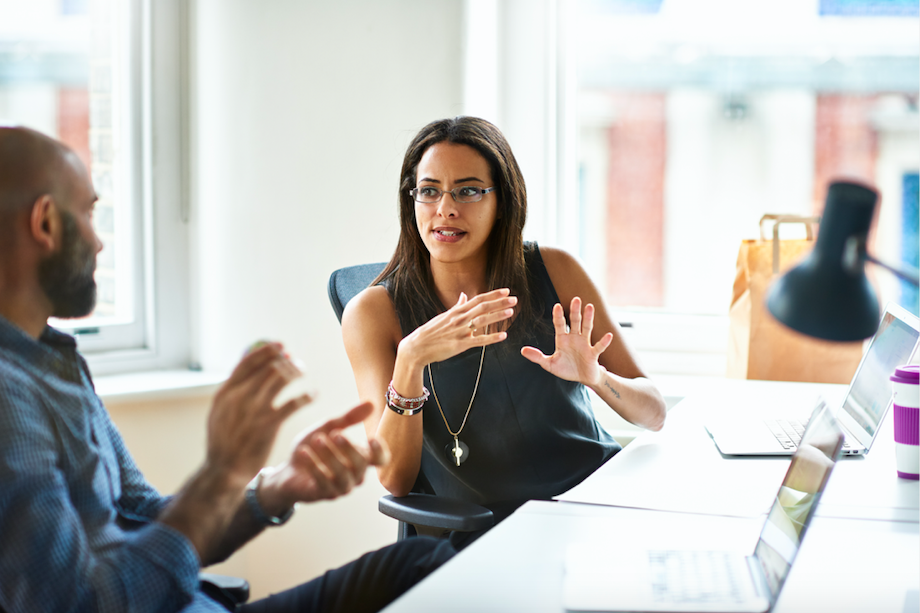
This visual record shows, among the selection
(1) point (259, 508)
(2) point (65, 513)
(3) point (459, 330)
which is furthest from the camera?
(3) point (459, 330)

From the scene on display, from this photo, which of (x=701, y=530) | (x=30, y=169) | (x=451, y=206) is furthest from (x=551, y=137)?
(x=30, y=169)

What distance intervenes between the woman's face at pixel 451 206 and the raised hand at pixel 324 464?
0.83 meters

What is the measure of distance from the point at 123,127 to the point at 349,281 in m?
0.79

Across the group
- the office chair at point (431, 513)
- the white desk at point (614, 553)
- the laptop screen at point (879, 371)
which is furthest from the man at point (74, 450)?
the laptop screen at point (879, 371)

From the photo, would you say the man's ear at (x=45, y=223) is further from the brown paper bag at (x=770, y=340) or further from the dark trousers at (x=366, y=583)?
the brown paper bag at (x=770, y=340)

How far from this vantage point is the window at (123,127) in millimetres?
566

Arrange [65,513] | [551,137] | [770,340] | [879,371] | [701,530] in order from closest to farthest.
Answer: [65,513] → [701,530] → [879,371] → [770,340] → [551,137]

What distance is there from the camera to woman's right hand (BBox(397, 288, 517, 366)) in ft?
3.64

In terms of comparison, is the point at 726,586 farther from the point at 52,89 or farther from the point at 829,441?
the point at 52,89

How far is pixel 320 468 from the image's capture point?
1.89 ft

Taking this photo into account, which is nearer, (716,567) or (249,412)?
(249,412)

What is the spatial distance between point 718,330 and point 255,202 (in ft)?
5.87

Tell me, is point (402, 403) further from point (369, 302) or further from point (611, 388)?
point (611, 388)

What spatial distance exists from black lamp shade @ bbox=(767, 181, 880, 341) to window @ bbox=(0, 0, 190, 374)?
484 millimetres
